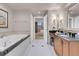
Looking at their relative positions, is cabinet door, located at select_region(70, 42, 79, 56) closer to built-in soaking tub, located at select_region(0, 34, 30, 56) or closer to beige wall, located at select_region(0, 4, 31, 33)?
built-in soaking tub, located at select_region(0, 34, 30, 56)

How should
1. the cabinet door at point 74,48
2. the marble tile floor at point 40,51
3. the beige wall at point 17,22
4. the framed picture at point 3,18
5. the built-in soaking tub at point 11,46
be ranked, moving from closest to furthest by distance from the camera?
the built-in soaking tub at point 11,46
the cabinet door at point 74,48
the framed picture at point 3,18
the marble tile floor at point 40,51
the beige wall at point 17,22

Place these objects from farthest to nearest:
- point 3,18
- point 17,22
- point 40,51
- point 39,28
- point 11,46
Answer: point 39,28 → point 17,22 → point 40,51 → point 3,18 → point 11,46

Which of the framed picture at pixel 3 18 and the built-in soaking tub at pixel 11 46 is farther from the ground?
the framed picture at pixel 3 18

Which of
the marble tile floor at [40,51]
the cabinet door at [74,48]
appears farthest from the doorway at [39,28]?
the cabinet door at [74,48]

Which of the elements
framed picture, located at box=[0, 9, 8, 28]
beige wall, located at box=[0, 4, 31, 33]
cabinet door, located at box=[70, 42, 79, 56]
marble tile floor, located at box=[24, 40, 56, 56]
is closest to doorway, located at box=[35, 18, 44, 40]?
beige wall, located at box=[0, 4, 31, 33]

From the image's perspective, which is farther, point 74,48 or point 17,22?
point 17,22

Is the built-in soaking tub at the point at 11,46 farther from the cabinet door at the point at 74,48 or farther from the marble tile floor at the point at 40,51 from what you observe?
the cabinet door at the point at 74,48

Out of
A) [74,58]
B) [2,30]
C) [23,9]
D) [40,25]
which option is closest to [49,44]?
[40,25]

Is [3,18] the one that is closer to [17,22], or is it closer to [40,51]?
[17,22]

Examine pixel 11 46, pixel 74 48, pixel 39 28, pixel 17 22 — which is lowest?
pixel 74 48

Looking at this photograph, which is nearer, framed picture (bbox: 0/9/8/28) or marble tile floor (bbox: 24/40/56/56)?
framed picture (bbox: 0/9/8/28)

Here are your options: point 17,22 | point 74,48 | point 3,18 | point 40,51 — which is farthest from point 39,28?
point 74,48

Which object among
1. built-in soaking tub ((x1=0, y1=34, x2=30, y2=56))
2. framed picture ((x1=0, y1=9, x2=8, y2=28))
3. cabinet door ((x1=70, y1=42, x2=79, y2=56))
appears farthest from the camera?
framed picture ((x1=0, y1=9, x2=8, y2=28))

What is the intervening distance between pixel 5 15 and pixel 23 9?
949mm
